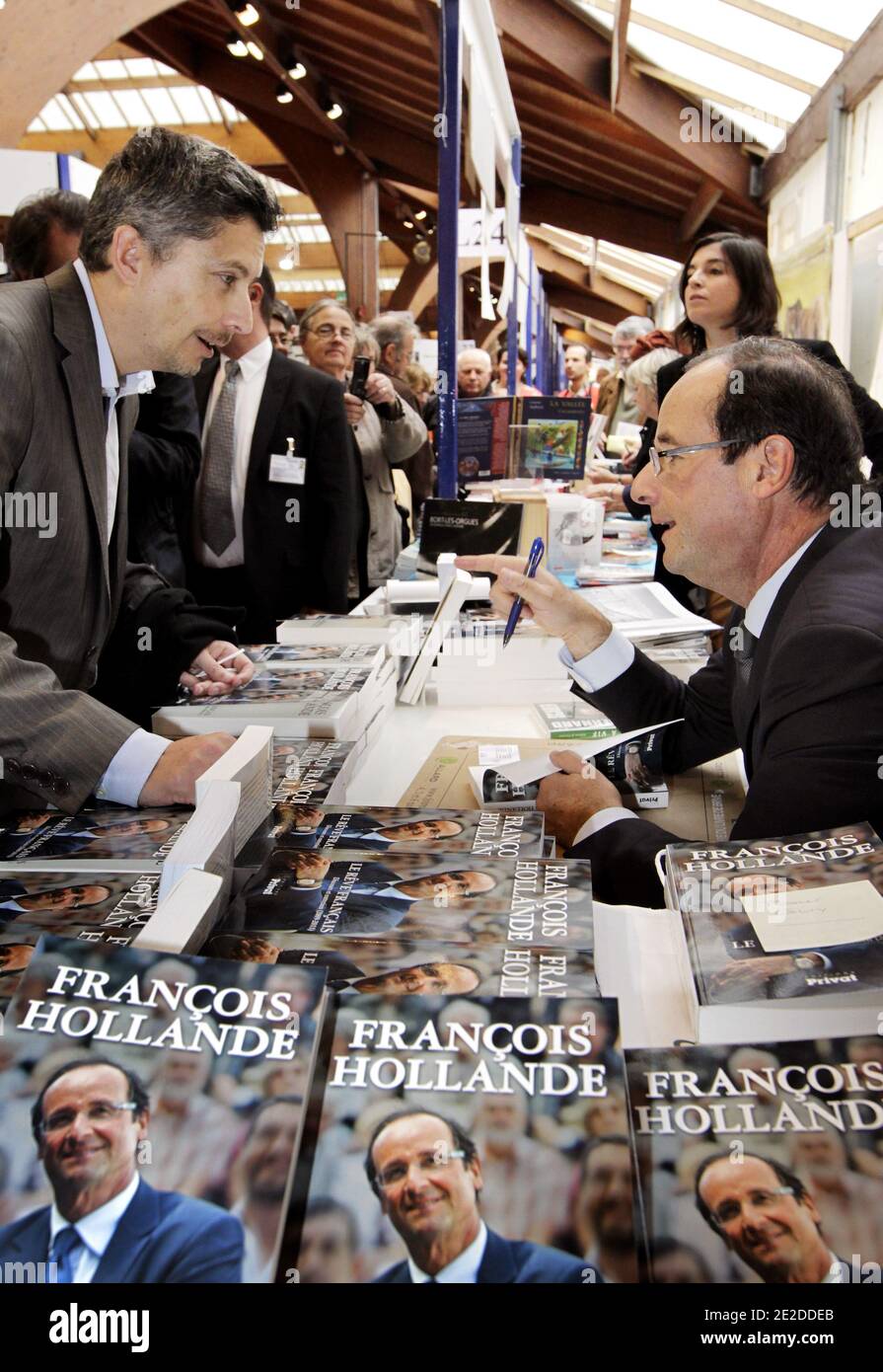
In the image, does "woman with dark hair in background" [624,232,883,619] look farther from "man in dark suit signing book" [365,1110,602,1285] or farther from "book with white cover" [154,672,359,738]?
"man in dark suit signing book" [365,1110,602,1285]

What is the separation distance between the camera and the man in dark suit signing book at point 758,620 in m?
1.30

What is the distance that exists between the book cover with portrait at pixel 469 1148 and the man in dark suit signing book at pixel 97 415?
760 mm

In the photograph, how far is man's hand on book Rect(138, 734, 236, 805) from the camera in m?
1.39

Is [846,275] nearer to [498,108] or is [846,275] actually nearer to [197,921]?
[498,108]

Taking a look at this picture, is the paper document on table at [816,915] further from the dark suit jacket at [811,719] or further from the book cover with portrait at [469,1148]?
the dark suit jacket at [811,719]

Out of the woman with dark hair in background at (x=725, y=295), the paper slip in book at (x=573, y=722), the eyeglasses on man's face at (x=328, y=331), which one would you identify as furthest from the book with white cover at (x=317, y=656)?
the eyeglasses on man's face at (x=328, y=331)

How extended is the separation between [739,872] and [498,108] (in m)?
5.41

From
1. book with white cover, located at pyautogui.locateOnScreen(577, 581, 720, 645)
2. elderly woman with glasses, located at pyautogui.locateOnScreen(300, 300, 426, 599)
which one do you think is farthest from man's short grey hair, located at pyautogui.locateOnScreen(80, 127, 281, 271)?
elderly woman with glasses, located at pyautogui.locateOnScreen(300, 300, 426, 599)

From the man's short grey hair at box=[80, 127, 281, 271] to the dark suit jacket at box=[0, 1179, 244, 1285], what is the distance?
57.6 inches

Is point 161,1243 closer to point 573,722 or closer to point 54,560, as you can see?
point 54,560

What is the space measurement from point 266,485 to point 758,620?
7.15 ft

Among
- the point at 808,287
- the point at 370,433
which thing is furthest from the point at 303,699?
the point at 808,287

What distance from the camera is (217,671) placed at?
76.0 inches

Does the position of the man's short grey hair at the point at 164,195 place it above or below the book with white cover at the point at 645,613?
above
